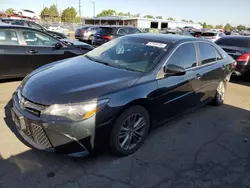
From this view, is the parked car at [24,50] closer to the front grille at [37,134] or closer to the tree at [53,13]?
the front grille at [37,134]

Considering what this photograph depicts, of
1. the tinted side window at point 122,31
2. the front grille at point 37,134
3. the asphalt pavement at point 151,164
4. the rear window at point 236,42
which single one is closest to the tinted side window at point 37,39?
the asphalt pavement at point 151,164

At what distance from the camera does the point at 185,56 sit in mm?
3770

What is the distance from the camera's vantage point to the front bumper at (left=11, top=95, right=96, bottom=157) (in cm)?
245

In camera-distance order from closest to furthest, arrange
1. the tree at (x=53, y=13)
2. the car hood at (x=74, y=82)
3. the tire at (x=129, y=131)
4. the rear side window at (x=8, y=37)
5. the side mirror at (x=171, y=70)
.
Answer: the car hood at (x=74, y=82) → the tire at (x=129, y=131) → the side mirror at (x=171, y=70) → the rear side window at (x=8, y=37) → the tree at (x=53, y=13)

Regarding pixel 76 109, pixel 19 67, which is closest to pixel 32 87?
pixel 76 109

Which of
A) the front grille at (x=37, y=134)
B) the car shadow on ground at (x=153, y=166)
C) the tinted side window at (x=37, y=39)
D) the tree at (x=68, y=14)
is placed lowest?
the car shadow on ground at (x=153, y=166)

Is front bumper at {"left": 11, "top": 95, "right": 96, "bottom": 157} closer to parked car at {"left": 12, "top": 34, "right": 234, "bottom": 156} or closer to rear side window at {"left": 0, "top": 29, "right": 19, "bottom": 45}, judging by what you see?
parked car at {"left": 12, "top": 34, "right": 234, "bottom": 156}

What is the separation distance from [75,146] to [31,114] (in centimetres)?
61

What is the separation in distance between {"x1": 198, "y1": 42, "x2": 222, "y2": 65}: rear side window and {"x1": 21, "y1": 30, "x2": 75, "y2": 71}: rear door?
143 inches

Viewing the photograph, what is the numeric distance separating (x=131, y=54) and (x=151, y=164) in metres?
1.70

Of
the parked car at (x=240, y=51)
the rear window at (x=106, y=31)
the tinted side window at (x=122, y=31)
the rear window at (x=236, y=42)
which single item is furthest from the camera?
the tinted side window at (x=122, y=31)

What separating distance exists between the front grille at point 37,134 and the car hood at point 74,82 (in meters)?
0.27

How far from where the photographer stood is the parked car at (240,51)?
24.0ft

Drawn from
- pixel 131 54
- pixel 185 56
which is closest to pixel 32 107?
pixel 131 54
